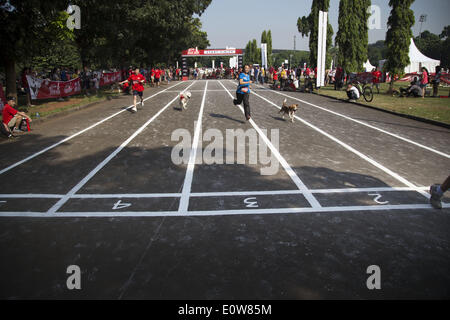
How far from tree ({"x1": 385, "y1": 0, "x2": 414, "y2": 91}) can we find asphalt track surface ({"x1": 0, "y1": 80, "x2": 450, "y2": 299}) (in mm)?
16342

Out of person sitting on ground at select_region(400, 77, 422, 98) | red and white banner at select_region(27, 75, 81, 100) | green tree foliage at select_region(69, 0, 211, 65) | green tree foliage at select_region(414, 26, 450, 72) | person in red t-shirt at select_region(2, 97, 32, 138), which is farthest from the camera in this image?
green tree foliage at select_region(414, 26, 450, 72)

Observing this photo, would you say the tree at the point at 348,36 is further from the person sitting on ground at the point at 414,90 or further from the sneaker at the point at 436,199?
the sneaker at the point at 436,199

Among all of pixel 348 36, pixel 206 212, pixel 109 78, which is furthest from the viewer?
pixel 109 78

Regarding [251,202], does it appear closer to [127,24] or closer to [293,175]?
[293,175]

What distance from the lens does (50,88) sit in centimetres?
1723

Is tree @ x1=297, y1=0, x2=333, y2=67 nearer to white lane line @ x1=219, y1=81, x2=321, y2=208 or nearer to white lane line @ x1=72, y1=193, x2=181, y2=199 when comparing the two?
white lane line @ x1=219, y1=81, x2=321, y2=208

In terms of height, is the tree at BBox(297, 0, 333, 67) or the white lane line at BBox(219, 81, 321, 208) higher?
the tree at BBox(297, 0, 333, 67)

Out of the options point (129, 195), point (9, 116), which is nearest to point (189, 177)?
point (129, 195)

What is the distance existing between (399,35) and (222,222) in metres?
23.5

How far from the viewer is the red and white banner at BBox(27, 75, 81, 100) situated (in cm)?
1564

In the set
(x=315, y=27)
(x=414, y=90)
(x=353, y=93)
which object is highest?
(x=315, y=27)

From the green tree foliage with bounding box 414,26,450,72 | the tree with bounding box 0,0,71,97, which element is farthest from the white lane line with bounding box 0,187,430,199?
the green tree foliage with bounding box 414,26,450,72

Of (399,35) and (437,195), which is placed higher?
(399,35)
